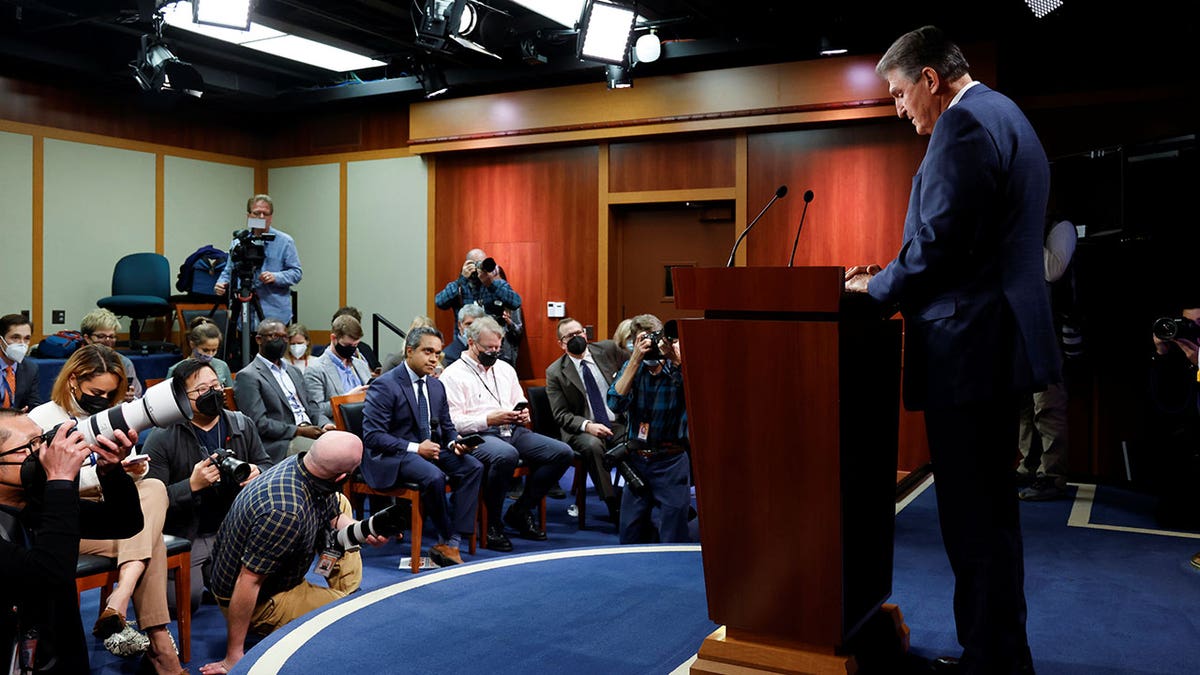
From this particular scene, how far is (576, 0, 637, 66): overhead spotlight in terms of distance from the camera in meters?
5.98

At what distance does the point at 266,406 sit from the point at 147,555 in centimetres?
212

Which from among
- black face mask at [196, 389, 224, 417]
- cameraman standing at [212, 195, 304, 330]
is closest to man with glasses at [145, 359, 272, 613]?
black face mask at [196, 389, 224, 417]

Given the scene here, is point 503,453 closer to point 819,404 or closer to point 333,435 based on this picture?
point 333,435

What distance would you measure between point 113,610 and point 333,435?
883mm

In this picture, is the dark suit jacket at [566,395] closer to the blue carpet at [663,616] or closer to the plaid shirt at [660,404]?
the plaid shirt at [660,404]

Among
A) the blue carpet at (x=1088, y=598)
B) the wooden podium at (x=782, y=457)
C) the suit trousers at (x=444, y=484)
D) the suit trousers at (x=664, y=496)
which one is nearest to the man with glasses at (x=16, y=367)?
the suit trousers at (x=444, y=484)

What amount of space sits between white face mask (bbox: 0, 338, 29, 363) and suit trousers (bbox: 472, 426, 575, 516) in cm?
281

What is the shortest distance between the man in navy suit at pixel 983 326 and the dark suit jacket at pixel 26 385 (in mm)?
5349

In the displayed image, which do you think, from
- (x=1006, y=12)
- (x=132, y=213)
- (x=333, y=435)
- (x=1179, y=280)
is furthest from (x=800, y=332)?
(x=132, y=213)

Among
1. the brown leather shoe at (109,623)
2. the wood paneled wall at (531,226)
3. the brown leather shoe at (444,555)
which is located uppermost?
the wood paneled wall at (531,226)

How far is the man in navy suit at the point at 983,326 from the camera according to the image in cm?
162

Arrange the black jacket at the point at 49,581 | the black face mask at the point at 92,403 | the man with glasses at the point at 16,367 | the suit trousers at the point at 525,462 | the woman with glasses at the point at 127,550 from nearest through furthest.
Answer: the black jacket at the point at 49,581 → the woman with glasses at the point at 127,550 → the black face mask at the point at 92,403 → the suit trousers at the point at 525,462 → the man with glasses at the point at 16,367

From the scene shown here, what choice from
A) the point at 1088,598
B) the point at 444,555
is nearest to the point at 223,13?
the point at 444,555

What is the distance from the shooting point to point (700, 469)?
180cm
